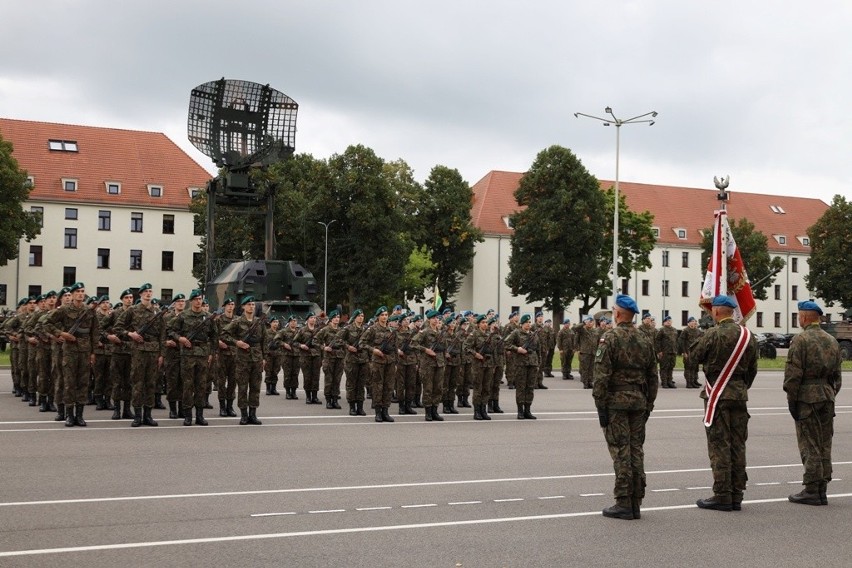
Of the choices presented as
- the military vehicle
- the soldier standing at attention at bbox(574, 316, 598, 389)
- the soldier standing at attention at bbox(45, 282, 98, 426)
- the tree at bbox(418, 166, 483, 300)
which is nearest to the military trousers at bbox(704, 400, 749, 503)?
the soldier standing at attention at bbox(45, 282, 98, 426)

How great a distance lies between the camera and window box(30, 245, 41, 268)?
6675cm

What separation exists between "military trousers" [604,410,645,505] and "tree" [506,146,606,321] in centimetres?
5357

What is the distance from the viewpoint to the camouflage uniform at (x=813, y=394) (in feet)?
28.3

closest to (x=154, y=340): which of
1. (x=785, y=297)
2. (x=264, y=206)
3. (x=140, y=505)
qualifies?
(x=140, y=505)

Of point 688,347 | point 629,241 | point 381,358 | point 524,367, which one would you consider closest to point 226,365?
point 381,358

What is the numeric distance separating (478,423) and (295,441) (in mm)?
4009

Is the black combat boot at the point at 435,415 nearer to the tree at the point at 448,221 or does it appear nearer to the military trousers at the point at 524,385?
the military trousers at the point at 524,385

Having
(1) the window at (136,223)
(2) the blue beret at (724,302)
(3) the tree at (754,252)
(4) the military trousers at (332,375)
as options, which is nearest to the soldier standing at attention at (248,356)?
(4) the military trousers at (332,375)

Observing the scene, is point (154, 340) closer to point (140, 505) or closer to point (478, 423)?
point (478, 423)

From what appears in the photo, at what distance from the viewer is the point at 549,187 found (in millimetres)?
63094

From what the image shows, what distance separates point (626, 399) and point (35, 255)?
6573 cm

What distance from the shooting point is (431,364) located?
53.1 feet

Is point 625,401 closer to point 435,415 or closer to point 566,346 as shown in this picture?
point 435,415

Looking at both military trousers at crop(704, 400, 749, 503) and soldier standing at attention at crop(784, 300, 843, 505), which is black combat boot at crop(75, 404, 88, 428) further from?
soldier standing at attention at crop(784, 300, 843, 505)
